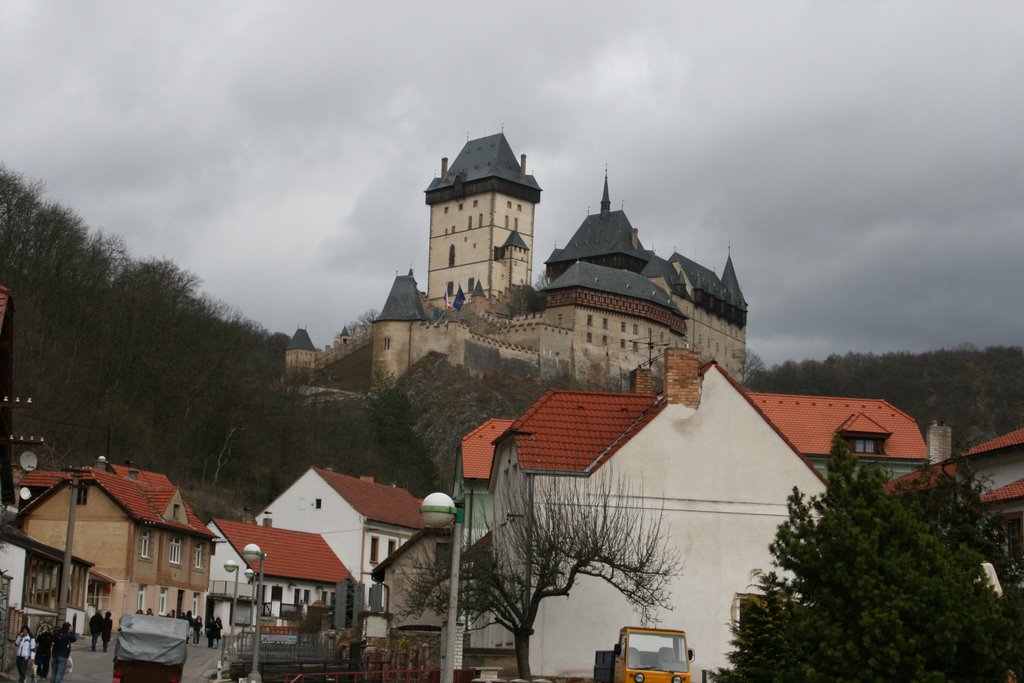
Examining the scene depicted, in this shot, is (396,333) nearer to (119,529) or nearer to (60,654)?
(119,529)

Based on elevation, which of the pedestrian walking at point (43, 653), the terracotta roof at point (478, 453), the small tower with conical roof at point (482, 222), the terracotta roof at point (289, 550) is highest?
the small tower with conical roof at point (482, 222)

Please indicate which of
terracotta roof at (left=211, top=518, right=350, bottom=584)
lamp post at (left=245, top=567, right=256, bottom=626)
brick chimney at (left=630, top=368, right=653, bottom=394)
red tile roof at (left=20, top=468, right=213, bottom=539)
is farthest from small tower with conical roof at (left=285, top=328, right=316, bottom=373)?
brick chimney at (left=630, top=368, right=653, bottom=394)

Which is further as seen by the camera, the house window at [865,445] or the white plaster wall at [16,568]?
the house window at [865,445]

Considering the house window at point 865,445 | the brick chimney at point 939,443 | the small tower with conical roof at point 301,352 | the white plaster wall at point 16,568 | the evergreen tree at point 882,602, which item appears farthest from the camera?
the small tower with conical roof at point 301,352

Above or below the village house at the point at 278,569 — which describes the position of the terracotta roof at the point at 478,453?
above

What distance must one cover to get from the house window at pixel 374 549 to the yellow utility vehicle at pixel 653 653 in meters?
45.6

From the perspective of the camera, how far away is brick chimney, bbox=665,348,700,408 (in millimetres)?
30141

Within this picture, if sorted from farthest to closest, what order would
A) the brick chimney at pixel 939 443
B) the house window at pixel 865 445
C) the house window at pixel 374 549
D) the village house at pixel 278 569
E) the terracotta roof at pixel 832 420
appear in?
the house window at pixel 374 549, the village house at pixel 278 569, the house window at pixel 865 445, the terracotta roof at pixel 832 420, the brick chimney at pixel 939 443

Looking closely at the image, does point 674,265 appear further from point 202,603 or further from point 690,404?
point 690,404

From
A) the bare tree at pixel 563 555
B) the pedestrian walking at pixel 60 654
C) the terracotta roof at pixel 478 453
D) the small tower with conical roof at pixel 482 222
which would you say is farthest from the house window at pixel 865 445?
the small tower with conical roof at pixel 482 222

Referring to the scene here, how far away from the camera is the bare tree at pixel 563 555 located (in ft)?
92.5

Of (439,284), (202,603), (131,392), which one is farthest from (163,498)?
(439,284)

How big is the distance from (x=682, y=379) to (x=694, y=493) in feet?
7.42

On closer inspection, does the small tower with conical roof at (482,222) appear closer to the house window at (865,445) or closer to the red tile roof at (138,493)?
the red tile roof at (138,493)
